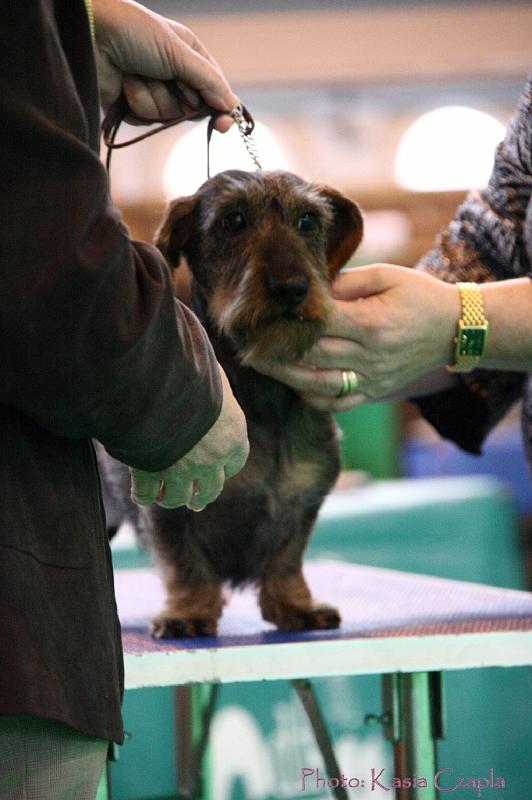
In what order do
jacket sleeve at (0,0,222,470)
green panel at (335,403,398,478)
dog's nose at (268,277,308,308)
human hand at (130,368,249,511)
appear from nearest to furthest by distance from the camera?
jacket sleeve at (0,0,222,470), human hand at (130,368,249,511), dog's nose at (268,277,308,308), green panel at (335,403,398,478)

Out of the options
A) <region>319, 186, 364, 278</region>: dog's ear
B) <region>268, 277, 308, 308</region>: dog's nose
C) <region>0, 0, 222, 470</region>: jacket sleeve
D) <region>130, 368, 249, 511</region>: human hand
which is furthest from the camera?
<region>319, 186, 364, 278</region>: dog's ear

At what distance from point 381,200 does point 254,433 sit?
A: 4.89m

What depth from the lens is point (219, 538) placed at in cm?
135

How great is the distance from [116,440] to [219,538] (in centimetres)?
60

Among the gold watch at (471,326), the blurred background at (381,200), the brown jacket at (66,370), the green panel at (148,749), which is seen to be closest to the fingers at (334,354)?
the gold watch at (471,326)

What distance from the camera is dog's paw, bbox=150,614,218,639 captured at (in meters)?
1.30

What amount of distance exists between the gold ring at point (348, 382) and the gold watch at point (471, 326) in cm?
14

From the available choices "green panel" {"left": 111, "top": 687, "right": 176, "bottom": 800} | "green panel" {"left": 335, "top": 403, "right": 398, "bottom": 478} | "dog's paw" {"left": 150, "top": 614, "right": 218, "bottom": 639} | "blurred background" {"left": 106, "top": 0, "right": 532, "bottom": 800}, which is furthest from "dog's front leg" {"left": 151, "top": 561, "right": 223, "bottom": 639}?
"green panel" {"left": 335, "top": 403, "right": 398, "bottom": 478}

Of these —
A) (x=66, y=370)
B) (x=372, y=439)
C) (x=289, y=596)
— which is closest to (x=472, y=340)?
(x=289, y=596)

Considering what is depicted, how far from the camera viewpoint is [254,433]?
133 cm

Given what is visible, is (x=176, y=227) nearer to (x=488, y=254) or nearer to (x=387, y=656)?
(x=488, y=254)

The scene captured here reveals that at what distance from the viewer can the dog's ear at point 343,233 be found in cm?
144

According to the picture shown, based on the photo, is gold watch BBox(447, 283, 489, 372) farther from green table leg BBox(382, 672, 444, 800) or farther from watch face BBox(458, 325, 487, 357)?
green table leg BBox(382, 672, 444, 800)

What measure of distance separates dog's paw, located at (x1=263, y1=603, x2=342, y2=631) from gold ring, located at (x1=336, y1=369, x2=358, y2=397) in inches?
10.7
